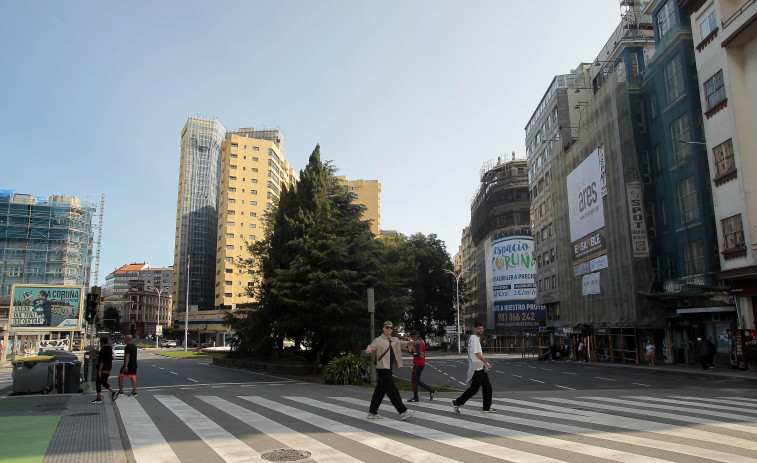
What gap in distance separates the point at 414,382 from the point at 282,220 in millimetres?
15342

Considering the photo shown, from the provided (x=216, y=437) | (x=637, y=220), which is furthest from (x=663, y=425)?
(x=637, y=220)

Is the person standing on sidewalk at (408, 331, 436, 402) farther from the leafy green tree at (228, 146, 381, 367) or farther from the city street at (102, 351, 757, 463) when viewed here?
the leafy green tree at (228, 146, 381, 367)

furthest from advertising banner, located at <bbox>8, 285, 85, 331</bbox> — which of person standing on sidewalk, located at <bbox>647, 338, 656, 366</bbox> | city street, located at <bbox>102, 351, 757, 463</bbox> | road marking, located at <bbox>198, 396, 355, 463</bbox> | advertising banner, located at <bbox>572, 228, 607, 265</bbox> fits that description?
person standing on sidewalk, located at <bbox>647, 338, 656, 366</bbox>

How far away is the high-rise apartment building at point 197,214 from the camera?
4158 inches

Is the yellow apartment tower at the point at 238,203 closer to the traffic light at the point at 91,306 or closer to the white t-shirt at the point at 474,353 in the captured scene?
the traffic light at the point at 91,306

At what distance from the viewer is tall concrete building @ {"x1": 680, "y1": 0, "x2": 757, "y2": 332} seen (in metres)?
23.6

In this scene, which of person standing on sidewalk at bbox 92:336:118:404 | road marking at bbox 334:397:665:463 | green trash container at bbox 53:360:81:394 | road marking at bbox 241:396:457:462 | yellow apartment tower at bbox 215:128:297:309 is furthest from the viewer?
yellow apartment tower at bbox 215:128:297:309

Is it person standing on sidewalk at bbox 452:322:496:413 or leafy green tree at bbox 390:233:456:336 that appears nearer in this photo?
person standing on sidewalk at bbox 452:322:496:413

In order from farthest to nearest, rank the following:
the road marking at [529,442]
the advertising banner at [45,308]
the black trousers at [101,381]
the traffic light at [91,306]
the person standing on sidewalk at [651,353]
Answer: the advertising banner at [45,308], the person standing on sidewalk at [651,353], the traffic light at [91,306], the black trousers at [101,381], the road marking at [529,442]

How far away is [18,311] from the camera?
44.9 metres

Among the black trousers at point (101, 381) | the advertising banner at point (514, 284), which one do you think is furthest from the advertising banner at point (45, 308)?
the advertising banner at point (514, 284)

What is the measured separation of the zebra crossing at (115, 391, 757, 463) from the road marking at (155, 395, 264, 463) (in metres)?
0.01

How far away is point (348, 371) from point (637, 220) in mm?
22167

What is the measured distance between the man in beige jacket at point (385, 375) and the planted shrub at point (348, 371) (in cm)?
818
